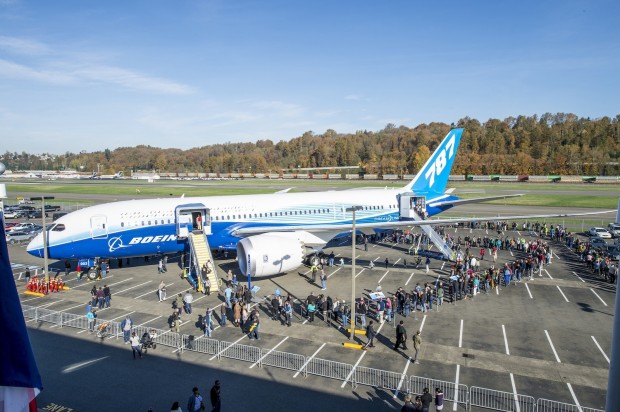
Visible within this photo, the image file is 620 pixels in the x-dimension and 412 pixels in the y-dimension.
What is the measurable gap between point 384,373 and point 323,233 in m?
18.4

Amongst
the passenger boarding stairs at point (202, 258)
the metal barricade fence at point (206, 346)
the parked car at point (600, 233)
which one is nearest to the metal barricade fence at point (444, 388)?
the metal barricade fence at point (206, 346)

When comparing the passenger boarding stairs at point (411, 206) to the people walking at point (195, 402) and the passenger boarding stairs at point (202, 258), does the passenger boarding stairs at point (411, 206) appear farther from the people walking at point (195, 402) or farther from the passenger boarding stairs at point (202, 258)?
the people walking at point (195, 402)

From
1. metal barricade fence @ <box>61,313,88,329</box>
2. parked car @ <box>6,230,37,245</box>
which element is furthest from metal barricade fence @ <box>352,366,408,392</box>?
parked car @ <box>6,230,37,245</box>

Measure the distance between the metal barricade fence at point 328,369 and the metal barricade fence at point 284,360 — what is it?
47 centimetres

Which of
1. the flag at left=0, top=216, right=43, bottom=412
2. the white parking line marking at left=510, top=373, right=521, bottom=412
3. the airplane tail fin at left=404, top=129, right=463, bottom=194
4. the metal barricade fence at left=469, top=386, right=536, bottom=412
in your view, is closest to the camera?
the flag at left=0, top=216, right=43, bottom=412

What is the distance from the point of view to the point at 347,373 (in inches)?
664

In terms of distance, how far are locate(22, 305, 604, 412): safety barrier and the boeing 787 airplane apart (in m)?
7.84

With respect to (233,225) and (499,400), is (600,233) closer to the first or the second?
(233,225)

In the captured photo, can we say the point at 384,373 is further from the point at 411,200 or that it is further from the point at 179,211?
the point at 411,200

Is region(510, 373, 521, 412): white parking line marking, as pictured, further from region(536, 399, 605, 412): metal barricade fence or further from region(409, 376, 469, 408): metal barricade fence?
region(409, 376, 469, 408): metal barricade fence

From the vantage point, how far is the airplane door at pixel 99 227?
2891 cm

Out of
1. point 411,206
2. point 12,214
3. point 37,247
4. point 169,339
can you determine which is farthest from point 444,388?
point 12,214

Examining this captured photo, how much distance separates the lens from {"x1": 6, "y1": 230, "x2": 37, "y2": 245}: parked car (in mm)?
45781

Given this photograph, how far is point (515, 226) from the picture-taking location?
2013 inches
